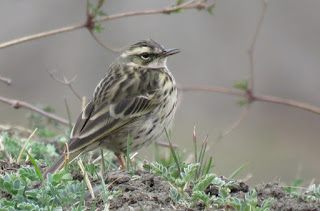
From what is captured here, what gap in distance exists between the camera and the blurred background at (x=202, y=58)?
18.5 m

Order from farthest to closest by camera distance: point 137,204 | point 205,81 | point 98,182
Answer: point 205,81, point 98,182, point 137,204

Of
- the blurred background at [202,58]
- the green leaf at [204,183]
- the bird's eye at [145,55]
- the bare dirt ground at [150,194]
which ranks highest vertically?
the bird's eye at [145,55]

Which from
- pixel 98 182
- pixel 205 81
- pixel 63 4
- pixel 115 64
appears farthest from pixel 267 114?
pixel 98 182

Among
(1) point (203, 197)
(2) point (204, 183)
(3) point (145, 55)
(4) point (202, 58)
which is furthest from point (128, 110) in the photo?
Result: (4) point (202, 58)

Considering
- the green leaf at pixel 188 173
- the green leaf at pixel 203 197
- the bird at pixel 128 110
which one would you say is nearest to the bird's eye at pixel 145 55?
the bird at pixel 128 110

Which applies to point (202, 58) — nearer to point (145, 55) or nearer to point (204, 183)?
point (145, 55)

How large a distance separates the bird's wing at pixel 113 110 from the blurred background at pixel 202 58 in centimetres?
991

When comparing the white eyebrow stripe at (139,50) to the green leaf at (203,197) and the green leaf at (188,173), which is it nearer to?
the green leaf at (188,173)

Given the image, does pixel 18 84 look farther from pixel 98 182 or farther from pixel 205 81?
pixel 98 182

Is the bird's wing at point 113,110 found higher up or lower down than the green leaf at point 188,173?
lower down

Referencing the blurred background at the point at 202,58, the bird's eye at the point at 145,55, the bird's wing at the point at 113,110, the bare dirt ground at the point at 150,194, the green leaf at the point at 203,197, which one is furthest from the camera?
the blurred background at the point at 202,58

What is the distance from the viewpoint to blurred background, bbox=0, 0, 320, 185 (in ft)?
60.6

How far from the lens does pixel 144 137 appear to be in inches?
299

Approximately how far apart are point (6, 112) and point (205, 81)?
5091 millimetres
